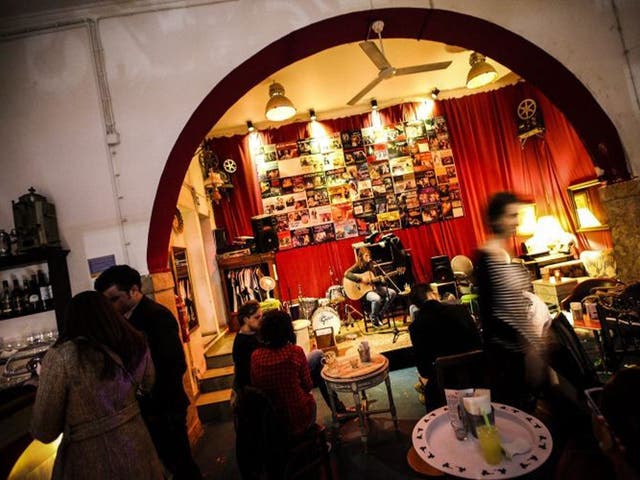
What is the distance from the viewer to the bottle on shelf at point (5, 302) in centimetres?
271

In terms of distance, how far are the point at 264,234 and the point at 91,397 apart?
4.86m

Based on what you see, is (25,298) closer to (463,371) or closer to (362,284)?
(463,371)

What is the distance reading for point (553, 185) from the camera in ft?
23.0

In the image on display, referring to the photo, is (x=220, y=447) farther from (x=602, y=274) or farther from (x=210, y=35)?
(x=602, y=274)

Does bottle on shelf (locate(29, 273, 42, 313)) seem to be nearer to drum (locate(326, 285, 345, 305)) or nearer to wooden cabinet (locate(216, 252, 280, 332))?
wooden cabinet (locate(216, 252, 280, 332))

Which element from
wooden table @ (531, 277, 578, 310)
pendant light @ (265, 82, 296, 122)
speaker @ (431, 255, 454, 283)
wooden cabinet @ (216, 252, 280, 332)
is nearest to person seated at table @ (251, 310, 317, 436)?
pendant light @ (265, 82, 296, 122)

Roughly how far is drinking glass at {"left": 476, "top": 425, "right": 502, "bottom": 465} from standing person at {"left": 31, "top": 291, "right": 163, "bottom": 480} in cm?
161

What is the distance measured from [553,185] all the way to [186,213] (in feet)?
23.2

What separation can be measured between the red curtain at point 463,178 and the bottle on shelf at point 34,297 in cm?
420

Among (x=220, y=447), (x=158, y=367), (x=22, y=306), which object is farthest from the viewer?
(x=220, y=447)

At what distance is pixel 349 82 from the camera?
629 cm

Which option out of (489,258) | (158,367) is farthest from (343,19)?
(158,367)

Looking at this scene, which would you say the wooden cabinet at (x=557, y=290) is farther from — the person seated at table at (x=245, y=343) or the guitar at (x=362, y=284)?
the person seated at table at (x=245, y=343)

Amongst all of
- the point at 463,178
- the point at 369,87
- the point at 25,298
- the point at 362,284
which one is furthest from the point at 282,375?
the point at 463,178
